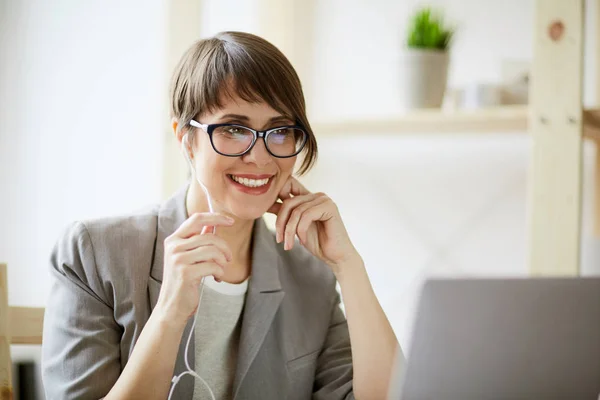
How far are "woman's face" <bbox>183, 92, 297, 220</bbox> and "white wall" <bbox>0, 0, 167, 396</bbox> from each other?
92 centimetres

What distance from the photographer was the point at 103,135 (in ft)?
8.16

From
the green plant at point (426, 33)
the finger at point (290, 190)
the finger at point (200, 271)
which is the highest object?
the green plant at point (426, 33)

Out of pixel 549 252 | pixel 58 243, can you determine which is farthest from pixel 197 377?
pixel 549 252

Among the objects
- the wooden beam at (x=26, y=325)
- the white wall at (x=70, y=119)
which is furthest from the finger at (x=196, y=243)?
the white wall at (x=70, y=119)

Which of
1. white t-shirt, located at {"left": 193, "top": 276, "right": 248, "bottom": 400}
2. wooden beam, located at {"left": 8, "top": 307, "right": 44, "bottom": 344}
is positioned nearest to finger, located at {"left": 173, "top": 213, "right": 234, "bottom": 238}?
white t-shirt, located at {"left": 193, "top": 276, "right": 248, "bottom": 400}

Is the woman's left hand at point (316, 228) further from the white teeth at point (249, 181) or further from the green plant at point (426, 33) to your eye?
the green plant at point (426, 33)

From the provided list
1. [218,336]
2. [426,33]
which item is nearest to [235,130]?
[218,336]

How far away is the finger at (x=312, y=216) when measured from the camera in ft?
4.86

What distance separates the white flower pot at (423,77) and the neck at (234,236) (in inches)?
32.6

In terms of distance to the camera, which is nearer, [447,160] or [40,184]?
[40,184]

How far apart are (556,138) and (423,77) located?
0.48 m

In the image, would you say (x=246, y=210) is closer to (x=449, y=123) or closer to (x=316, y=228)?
(x=316, y=228)

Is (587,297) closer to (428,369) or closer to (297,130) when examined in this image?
(428,369)

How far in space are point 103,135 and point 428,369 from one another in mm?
1841
